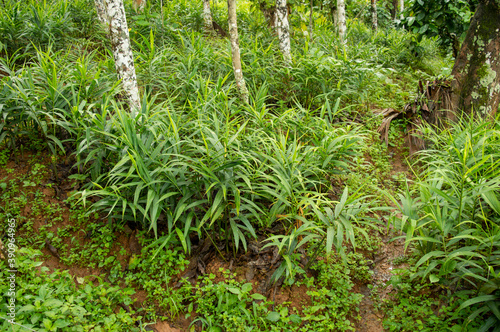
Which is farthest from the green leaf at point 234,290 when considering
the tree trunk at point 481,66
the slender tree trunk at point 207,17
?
the slender tree trunk at point 207,17

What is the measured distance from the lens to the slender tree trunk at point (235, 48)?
410 cm

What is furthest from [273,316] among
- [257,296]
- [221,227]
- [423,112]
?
[423,112]

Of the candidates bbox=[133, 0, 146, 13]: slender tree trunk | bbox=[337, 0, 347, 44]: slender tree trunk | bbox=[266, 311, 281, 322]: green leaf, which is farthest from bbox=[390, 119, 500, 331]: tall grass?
bbox=[133, 0, 146, 13]: slender tree trunk

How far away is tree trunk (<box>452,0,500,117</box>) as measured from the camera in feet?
12.8

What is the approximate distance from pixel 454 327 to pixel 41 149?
3973 millimetres

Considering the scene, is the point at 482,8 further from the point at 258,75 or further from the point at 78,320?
the point at 78,320

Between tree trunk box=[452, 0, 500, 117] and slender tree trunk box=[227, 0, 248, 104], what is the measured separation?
2690mm

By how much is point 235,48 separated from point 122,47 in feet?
4.46

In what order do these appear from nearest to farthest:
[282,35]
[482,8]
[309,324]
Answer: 1. [309,324]
2. [482,8]
3. [282,35]

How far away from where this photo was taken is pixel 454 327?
2.18 meters

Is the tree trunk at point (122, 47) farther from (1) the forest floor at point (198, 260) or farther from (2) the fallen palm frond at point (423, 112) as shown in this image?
(2) the fallen palm frond at point (423, 112)

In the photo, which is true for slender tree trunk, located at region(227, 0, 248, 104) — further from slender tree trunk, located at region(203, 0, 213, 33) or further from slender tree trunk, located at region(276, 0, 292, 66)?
slender tree trunk, located at region(203, 0, 213, 33)

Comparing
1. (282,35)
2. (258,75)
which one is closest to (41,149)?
(258,75)

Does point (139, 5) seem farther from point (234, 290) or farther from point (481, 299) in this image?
point (481, 299)
